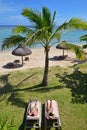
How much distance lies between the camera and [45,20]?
16656mm

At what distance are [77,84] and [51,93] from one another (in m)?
2.58

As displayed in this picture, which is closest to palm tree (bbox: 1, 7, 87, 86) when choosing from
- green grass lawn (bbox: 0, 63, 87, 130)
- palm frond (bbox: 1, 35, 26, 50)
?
palm frond (bbox: 1, 35, 26, 50)

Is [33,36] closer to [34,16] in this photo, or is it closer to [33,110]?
[34,16]

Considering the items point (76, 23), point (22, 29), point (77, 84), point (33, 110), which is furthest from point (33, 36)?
point (77, 84)

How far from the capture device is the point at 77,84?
18.7 meters

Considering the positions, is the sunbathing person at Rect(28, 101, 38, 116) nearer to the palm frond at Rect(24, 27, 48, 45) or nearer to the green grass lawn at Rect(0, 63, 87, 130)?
the green grass lawn at Rect(0, 63, 87, 130)

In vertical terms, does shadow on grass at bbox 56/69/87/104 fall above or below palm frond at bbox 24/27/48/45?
below

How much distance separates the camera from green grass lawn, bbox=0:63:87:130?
1369 cm

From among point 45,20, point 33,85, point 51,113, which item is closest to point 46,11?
point 45,20

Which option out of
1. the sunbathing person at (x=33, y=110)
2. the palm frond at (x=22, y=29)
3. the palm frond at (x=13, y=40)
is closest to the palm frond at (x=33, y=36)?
the palm frond at (x=22, y=29)

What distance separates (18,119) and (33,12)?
6.75 m

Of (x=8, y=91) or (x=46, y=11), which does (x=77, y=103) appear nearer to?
(x=8, y=91)

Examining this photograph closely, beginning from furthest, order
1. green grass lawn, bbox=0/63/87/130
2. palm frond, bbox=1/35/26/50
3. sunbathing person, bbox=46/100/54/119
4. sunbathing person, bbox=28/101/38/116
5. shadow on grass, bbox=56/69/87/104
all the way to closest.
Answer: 1. palm frond, bbox=1/35/26/50
2. shadow on grass, bbox=56/69/87/104
3. green grass lawn, bbox=0/63/87/130
4. sunbathing person, bbox=28/101/38/116
5. sunbathing person, bbox=46/100/54/119

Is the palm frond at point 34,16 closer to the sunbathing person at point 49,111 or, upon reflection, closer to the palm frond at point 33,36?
the palm frond at point 33,36
